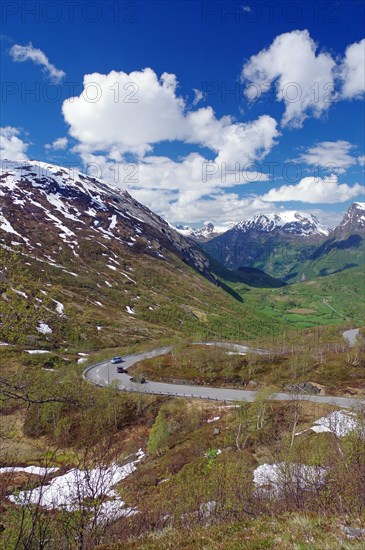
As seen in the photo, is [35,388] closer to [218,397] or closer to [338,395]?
[218,397]

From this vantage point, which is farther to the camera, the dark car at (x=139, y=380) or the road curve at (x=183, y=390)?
the dark car at (x=139, y=380)

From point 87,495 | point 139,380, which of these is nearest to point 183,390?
point 139,380

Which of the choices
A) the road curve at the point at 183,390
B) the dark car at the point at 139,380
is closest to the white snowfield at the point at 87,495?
the road curve at the point at 183,390

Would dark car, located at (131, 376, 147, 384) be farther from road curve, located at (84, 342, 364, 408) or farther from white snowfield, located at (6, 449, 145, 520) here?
white snowfield, located at (6, 449, 145, 520)

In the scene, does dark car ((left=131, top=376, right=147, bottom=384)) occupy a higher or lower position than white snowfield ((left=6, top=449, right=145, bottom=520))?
lower

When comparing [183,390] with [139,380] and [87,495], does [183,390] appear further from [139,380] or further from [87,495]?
[87,495]

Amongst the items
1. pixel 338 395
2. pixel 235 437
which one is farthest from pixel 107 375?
pixel 338 395

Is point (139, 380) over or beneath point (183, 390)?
over

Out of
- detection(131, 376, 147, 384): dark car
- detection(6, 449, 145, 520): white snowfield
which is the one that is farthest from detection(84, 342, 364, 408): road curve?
detection(6, 449, 145, 520): white snowfield

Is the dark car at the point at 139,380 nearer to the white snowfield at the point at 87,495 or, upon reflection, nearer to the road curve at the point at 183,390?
the road curve at the point at 183,390

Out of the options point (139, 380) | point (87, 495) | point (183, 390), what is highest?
point (87, 495)

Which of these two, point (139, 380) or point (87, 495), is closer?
point (87, 495)

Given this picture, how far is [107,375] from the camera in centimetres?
11156

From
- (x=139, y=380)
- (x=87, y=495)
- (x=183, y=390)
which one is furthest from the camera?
(x=139, y=380)
